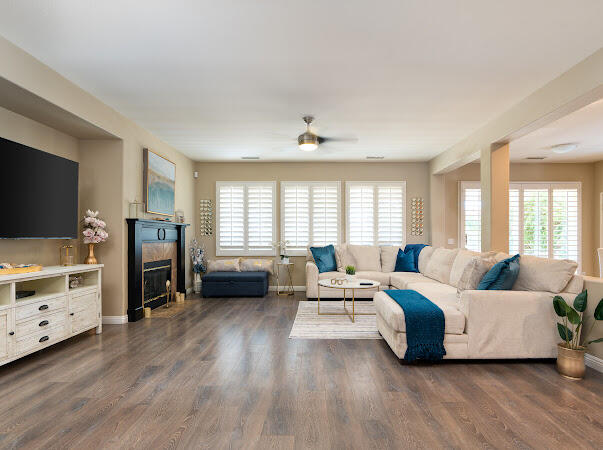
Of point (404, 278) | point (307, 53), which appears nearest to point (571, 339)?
point (404, 278)

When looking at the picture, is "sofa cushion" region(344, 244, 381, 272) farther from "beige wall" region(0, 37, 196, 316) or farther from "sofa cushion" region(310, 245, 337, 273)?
"beige wall" region(0, 37, 196, 316)

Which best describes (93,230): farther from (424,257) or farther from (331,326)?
Answer: (424,257)

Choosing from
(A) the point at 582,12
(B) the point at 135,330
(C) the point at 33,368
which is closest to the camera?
(A) the point at 582,12

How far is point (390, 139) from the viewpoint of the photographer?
554 centimetres

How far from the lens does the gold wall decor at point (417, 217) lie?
7.30m

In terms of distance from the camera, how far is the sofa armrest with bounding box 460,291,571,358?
319 cm

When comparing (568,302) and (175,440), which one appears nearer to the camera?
(175,440)

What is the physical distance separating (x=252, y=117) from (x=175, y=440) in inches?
139

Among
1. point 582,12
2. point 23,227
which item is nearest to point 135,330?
point 23,227

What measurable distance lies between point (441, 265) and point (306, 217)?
285cm

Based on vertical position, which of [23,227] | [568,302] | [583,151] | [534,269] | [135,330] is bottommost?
[135,330]

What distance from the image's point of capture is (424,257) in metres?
6.23

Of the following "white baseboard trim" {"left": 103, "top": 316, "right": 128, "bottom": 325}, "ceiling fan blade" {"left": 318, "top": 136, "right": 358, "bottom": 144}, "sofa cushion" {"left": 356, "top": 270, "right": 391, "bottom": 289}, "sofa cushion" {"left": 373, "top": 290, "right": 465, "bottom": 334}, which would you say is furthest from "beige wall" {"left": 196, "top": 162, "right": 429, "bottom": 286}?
"sofa cushion" {"left": 373, "top": 290, "right": 465, "bottom": 334}

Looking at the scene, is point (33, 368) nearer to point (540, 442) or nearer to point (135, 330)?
point (135, 330)
